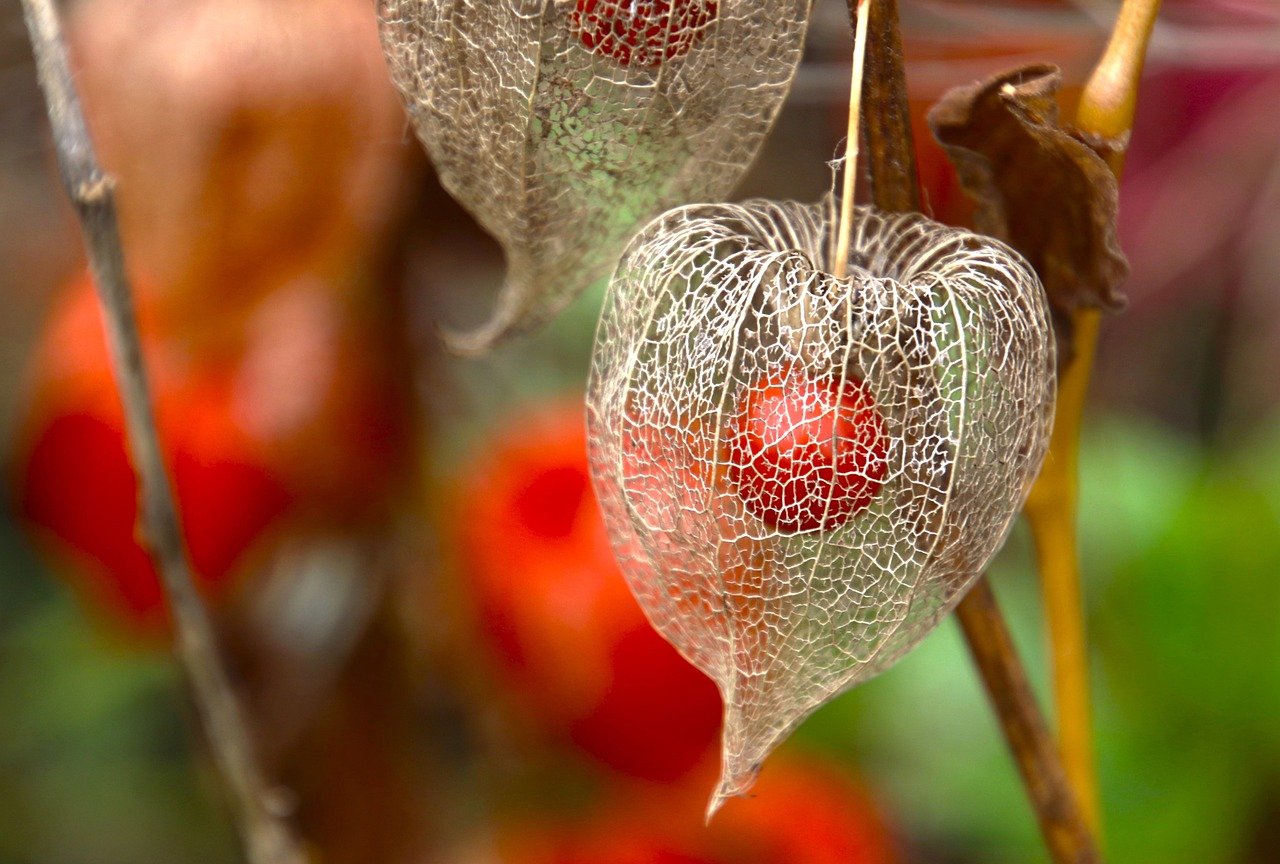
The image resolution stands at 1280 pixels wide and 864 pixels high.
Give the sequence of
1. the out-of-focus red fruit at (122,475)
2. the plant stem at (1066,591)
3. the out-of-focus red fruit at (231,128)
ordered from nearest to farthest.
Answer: the plant stem at (1066,591), the out-of-focus red fruit at (231,128), the out-of-focus red fruit at (122,475)

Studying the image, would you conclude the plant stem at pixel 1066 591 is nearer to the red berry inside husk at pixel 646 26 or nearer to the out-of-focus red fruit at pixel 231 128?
the red berry inside husk at pixel 646 26

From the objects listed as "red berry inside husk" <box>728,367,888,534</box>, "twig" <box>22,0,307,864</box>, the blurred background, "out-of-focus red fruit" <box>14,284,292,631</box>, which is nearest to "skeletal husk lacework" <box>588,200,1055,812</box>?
"red berry inside husk" <box>728,367,888,534</box>

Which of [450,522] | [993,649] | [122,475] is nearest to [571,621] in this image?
[450,522]

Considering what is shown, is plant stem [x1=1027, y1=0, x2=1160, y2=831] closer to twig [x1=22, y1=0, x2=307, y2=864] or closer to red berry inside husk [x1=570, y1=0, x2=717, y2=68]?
red berry inside husk [x1=570, y1=0, x2=717, y2=68]

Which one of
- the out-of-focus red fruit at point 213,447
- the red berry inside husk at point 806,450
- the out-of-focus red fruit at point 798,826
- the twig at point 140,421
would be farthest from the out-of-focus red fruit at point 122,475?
the red berry inside husk at point 806,450

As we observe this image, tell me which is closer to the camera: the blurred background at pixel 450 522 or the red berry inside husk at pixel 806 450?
the red berry inside husk at pixel 806 450

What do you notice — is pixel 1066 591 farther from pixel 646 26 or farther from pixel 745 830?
pixel 745 830
